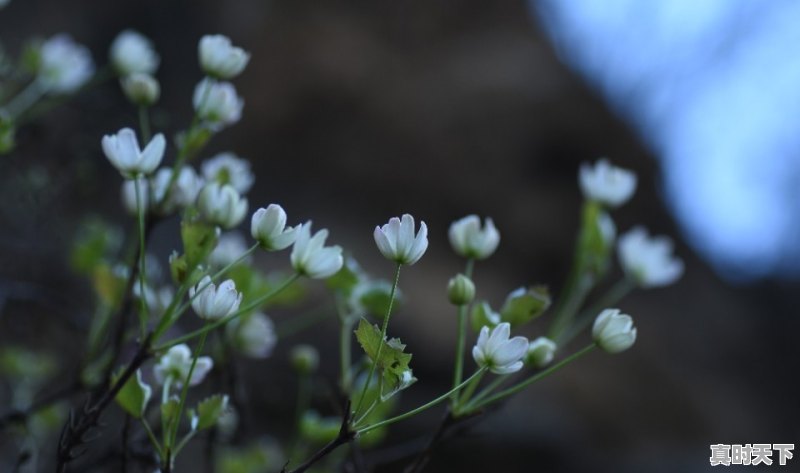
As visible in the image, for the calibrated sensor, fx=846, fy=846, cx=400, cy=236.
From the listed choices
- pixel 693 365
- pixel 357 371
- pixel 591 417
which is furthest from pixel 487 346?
pixel 693 365

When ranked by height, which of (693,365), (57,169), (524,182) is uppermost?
(524,182)

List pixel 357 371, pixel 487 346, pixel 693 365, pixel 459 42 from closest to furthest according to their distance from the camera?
pixel 487 346 → pixel 357 371 → pixel 693 365 → pixel 459 42

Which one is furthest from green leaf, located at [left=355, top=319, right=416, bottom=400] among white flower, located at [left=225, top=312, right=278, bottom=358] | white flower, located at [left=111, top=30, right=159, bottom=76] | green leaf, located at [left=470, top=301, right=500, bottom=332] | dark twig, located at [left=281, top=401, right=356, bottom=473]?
white flower, located at [left=111, top=30, right=159, bottom=76]

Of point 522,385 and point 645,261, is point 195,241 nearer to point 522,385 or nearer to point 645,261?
point 522,385

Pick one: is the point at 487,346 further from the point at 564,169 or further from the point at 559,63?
the point at 559,63

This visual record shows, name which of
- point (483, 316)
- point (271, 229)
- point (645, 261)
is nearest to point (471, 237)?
point (483, 316)

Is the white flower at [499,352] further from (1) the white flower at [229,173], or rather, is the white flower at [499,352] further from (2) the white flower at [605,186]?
(2) the white flower at [605,186]

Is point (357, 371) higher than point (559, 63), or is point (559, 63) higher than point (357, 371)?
point (559, 63)

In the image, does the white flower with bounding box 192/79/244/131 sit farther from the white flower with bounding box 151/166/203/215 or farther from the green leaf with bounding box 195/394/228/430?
the green leaf with bounding box 195/394/228/430
